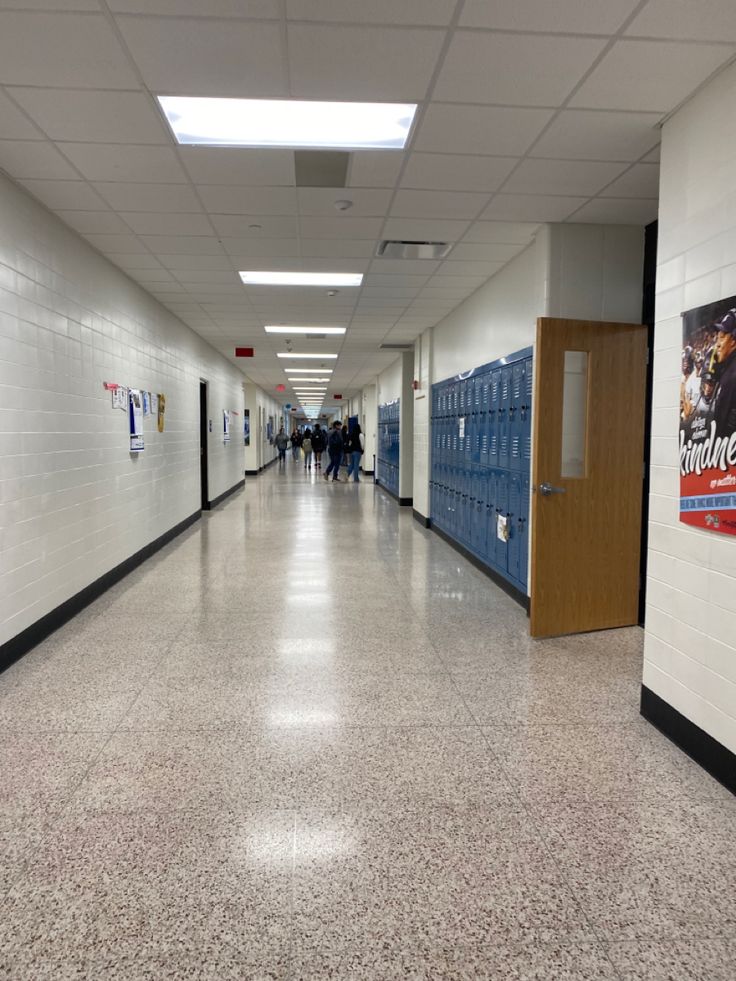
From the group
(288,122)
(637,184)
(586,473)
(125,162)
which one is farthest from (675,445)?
(125,162)

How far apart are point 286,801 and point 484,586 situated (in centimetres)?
346

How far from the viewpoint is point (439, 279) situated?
18.7ft

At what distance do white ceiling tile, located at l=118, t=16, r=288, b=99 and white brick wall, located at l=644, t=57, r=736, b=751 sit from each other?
5.55 feet

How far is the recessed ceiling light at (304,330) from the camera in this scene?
832 cm

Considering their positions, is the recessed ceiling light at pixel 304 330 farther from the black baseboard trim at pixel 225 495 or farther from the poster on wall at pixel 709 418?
the poster on wall at pixel 709 418

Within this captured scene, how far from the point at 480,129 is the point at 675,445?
1704 mm

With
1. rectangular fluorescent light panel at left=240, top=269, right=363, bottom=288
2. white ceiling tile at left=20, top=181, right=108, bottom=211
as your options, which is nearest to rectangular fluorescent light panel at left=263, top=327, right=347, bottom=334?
rectangular fluorescent light panel at left=240, top=269, right=363, bottom=288

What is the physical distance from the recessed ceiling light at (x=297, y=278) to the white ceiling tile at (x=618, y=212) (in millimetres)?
2151

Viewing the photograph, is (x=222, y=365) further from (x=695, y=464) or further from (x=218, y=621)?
(x=695, y=464)

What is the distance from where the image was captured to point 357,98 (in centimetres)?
269

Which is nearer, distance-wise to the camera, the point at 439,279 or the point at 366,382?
the point at 439,279

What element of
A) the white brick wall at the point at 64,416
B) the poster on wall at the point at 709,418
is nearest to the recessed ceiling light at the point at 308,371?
the white brick wall at the point at 64,416

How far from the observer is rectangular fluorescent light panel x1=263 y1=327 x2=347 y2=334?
8.32m

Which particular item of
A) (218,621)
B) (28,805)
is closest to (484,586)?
(218,621)
